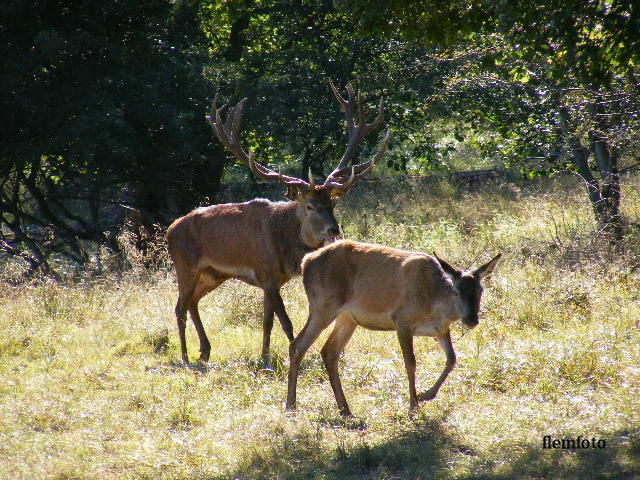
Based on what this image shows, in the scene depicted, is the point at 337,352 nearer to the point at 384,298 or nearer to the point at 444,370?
the point at 384,298

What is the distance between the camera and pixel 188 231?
1084 cm

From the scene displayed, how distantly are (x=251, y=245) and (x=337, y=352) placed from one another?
111 inches

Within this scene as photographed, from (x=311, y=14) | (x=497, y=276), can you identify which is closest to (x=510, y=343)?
(x=497, y=276)

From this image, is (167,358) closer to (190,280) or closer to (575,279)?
(190,280)

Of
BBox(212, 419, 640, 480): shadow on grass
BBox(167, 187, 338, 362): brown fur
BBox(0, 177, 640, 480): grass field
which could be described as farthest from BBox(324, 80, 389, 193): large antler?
BBox(212, 419, 640, 480): shadow on grass

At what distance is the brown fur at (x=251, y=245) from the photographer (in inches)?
387

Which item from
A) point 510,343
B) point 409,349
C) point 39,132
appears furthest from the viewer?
point 39,132

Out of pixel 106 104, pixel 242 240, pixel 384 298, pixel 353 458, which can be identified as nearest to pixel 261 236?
pixel 242 240

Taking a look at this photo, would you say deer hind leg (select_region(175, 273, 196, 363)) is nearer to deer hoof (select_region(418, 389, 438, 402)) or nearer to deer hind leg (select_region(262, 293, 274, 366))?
deer hind leg (select_region(262, 293, 274, 366))

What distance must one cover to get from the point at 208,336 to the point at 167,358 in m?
0.96

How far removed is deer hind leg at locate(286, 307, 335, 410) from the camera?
25.0ft

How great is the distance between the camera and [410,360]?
735 centimetres

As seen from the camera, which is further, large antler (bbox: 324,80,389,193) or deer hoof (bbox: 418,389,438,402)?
large antler (bbox: 324,80,389,193)

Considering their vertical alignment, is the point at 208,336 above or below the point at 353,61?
below
